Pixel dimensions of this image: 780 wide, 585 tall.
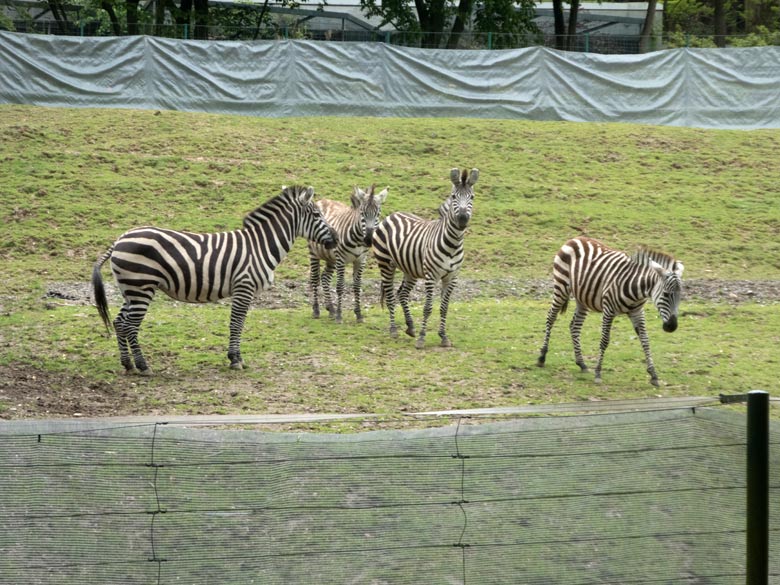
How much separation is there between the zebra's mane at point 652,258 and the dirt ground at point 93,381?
518cm

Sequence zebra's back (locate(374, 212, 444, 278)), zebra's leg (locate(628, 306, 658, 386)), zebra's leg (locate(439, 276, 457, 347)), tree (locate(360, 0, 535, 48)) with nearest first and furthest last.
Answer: zebra's leg (locate(628, 306, 658, 386)), zebra's leg (locate(439, 276, 457, 347)), zebra's back (locate(374, 212, 444, 278)), tree (locate(360, 0, 535, 48))

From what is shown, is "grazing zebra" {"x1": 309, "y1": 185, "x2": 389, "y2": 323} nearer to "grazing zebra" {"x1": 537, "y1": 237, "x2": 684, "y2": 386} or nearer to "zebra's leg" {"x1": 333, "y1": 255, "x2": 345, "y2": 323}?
"zebra's leg" {"x1": 333, "y1": 255, "x2": 345, "y2": 323}

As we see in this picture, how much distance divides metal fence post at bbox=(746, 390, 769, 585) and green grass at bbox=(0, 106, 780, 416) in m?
6.50

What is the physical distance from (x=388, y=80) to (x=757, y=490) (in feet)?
79.4

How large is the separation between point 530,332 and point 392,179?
8621 mm

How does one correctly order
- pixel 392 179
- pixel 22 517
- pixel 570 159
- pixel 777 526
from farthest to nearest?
pixel 570 159
pixel 392 179
pixel 777 526
pixel 22 517

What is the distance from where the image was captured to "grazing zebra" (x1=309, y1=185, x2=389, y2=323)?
14.3 m

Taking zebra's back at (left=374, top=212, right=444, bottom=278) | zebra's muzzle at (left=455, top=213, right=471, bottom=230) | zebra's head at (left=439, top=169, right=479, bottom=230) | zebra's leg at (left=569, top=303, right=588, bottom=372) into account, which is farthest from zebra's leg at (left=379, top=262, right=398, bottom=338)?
zebra's leg at (left=569, top=303, right=588, bottom=372)

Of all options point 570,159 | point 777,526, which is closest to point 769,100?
point 570,159

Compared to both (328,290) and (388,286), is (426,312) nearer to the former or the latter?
(388,286)

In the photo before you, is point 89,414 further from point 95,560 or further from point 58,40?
point 58,40

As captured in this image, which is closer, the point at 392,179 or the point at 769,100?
the point at 392,179

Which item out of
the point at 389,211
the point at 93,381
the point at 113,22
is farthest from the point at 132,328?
the point at 113,22

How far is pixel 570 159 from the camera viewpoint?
79.6ft
